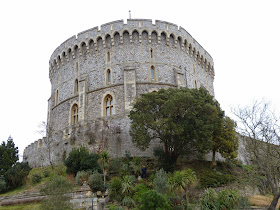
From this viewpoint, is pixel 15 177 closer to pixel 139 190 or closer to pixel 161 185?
pixel 139 190

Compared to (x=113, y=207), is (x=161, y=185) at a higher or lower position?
higher

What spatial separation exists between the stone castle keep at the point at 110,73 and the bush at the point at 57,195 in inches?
526

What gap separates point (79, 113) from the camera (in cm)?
3142

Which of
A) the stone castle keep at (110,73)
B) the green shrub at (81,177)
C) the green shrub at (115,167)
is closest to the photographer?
the green shrub at (81,177)

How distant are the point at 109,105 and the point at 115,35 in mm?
7731

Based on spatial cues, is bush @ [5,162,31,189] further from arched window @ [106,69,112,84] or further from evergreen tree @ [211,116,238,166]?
evergreen tree @ [211,116,238,166]

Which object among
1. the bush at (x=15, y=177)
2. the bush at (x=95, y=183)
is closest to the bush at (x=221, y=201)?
the bush at (x=95, y=183)

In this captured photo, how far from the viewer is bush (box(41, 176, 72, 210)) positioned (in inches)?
513

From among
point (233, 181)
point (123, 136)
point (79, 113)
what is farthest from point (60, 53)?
point (233, 181)

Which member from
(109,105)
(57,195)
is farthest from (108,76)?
(57,195)

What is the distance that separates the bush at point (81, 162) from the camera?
21.3 m

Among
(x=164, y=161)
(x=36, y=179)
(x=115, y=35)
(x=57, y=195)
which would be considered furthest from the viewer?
(x=115, y=35)

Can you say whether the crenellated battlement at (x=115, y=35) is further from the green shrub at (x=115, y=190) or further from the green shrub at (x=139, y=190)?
the green shrub at (x=115, y=190)

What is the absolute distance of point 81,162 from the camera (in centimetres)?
2131
